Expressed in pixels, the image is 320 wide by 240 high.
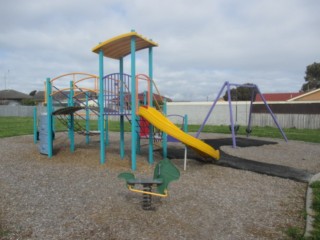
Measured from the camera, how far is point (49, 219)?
3.89 m

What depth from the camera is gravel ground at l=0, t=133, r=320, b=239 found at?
3.61 metres

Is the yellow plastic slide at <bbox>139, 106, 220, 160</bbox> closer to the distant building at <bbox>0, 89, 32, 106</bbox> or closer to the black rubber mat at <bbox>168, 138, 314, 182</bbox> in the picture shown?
the black rubber mat at <bbox>168, 138, 314, 182</bbox>

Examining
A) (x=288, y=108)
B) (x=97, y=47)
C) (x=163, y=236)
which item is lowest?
(x=163, y=236)

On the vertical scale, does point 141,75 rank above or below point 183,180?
above

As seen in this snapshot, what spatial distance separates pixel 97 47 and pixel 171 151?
3927 millimetres

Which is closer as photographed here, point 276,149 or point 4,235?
point 4,235

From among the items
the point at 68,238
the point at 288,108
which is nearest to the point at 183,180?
the point at 68,238

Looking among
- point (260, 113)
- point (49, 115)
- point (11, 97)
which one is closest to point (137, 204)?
point (49, 115)

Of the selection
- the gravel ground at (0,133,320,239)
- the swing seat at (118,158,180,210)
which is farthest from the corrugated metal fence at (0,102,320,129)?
the swing seat at (118,158,180,210)

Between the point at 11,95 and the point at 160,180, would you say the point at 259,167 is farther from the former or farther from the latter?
the point at 11,95

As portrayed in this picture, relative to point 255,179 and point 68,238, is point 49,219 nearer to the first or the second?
point 68,238

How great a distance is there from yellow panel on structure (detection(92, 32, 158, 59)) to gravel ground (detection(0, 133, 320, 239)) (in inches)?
110

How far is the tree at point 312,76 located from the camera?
60.8 m

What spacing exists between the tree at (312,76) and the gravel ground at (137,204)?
61.0 metres
